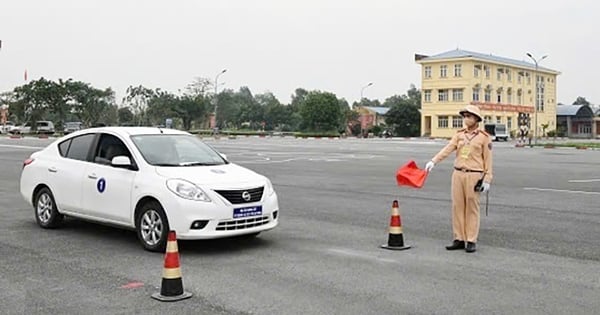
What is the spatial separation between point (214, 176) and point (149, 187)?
77 cm

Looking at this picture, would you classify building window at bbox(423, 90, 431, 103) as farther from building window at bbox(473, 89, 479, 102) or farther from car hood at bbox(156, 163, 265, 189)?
car hood at bbox(156, 163, 265, 189)

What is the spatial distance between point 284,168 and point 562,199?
37.3ft

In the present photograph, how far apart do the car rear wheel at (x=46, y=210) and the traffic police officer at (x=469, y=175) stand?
543 cm

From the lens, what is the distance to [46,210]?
9.70 meters

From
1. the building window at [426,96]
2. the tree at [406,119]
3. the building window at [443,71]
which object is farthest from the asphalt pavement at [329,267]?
the tree at [406,119]

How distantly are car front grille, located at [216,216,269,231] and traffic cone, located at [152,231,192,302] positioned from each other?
175 cm

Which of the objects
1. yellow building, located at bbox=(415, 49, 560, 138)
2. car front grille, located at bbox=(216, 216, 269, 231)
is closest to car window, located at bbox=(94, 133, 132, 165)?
car front grille, located at bbox=(216, 216, 269, 231)

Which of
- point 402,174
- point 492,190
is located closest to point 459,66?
point 492,190

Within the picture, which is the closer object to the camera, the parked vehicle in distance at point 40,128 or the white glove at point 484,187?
the white glove at point 484,187

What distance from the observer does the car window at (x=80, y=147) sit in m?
9.27

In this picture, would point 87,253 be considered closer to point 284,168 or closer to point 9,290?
point 9,290

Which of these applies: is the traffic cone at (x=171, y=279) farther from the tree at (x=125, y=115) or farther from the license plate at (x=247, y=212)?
the tree at (x=125, y=115)

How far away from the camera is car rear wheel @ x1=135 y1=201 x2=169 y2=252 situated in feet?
25.7

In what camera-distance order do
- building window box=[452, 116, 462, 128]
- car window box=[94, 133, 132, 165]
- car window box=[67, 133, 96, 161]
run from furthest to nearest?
building window box=[452, 116, 462, 128], car window box=[67, 133, 96, 161], car window box=[94, 133, 132, 165]
